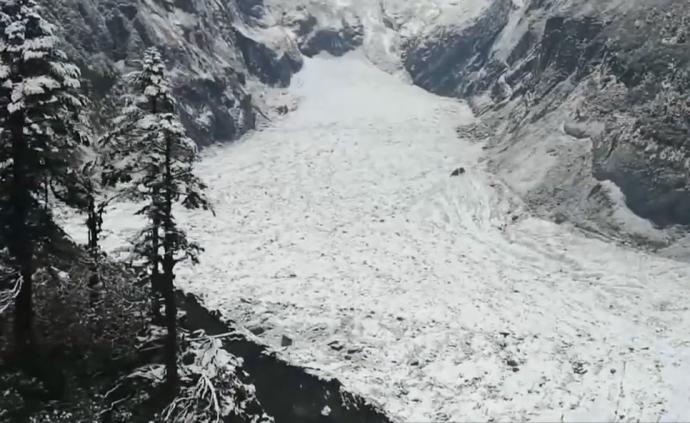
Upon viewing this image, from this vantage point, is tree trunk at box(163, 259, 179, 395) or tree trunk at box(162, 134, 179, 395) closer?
tree trunk at box(162, 134, 179, 395)

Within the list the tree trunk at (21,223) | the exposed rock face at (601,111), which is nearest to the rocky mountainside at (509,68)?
the exposed rock face at (601,111)

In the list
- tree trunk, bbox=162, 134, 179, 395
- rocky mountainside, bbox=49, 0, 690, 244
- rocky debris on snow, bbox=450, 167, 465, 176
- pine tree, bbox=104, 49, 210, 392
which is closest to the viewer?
pine tree, bbox=104, 49, 210, 392

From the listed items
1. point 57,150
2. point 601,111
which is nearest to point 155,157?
point 57,150

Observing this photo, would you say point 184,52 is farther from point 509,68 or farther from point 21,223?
point 21,223

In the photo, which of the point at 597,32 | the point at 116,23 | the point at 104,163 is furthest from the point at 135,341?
the point at 597,32

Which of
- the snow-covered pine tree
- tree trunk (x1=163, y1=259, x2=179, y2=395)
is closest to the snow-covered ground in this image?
tree trunk (x1=163, y1=259, x2=179, y2=395)

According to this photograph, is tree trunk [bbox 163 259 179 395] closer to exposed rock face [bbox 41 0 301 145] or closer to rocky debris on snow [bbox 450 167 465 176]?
exposed rock face [bbox 41 0 301 145]

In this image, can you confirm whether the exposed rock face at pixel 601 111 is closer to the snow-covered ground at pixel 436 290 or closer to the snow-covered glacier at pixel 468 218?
the snow-covered glacier at pixel 468 218

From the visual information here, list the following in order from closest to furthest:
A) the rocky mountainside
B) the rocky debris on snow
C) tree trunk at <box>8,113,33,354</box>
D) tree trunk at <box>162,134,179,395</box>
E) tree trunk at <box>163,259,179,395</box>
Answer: tree trunk at <box>162,134,179,395</box>
tree trunk at <box>8,113,33,354</box>
tree trunk at <box>163,259,179,395</box>
the rocky mountainside
the rocky debris on snow
